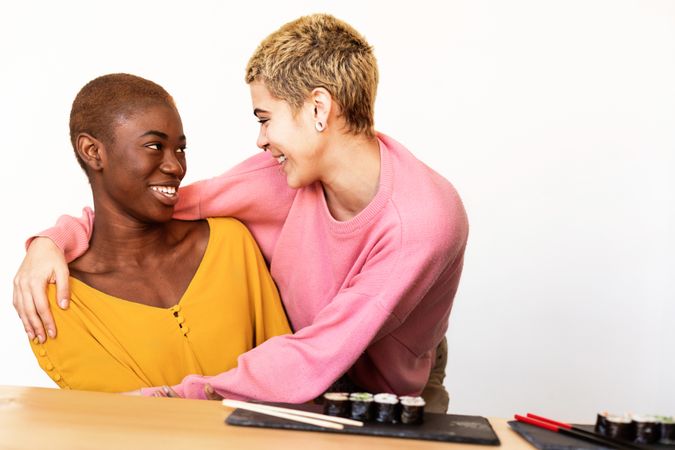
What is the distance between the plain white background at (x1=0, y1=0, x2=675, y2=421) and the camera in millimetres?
3580

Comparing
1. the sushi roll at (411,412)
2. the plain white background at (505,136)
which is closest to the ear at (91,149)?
the sushi roll at (411,412)

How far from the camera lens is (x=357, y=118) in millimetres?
2047

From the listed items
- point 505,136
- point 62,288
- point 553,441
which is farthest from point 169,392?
point 505,136

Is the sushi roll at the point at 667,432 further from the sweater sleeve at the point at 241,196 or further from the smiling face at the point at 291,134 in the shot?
the sweater sleeve at the point at 241,196

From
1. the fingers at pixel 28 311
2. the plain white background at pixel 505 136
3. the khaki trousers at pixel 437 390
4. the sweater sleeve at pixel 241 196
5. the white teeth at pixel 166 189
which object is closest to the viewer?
the fingers at pixel 28 311

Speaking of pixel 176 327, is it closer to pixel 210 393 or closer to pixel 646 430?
pixel 210 393

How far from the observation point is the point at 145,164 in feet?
6.72

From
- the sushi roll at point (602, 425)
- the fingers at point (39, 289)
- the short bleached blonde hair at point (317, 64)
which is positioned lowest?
the sushi roll at point (602, 425)

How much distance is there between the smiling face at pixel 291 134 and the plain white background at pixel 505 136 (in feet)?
5.21

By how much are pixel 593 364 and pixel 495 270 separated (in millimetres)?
576

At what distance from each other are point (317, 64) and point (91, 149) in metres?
0.57

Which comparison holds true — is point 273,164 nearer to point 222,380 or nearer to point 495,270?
point 222,380

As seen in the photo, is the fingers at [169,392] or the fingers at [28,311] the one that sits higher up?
the fingers at [28,311]

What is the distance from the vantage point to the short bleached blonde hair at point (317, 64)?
6.49ft
